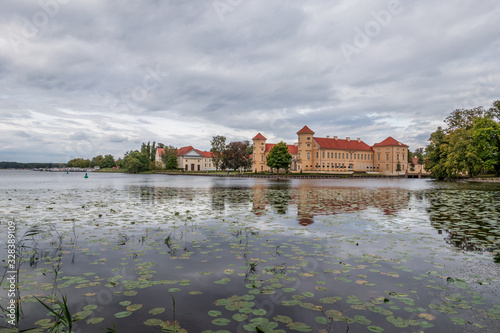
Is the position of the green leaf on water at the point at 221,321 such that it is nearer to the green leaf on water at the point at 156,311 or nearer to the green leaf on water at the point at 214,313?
the green leaf on water at the point at 214,313

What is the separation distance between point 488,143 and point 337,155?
5664 cm

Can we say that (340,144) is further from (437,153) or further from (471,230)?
(471,230)

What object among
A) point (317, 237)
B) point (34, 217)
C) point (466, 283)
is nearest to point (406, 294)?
point (466, 283)

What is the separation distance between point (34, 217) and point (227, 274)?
10280 millimetres

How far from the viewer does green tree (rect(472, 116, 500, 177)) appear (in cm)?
5634

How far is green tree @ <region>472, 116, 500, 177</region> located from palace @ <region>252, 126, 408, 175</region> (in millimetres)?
53122

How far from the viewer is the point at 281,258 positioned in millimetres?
6602

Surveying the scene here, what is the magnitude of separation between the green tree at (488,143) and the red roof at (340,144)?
54.0 metres

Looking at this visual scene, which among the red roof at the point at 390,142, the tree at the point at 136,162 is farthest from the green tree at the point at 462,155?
the tree at the point at 136,162

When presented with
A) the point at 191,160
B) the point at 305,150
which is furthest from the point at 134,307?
the point at 191,160

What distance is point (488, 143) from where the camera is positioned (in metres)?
56.8

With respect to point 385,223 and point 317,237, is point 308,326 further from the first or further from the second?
point 385,223

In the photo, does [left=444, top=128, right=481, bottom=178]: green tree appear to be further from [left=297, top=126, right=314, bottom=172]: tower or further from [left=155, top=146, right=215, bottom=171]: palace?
[left=155, top=146, right=215, bottom=171]: palace

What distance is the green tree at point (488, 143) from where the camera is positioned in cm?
5634
